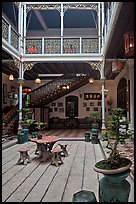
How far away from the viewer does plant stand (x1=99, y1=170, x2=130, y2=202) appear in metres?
2.09

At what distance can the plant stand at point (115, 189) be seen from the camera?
2.09m

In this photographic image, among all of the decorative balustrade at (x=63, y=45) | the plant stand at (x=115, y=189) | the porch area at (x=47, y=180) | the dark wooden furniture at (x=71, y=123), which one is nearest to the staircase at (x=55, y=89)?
the dark wooden furniture at (x=71, y=123)

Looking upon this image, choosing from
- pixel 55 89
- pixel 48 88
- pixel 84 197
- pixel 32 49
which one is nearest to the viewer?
pixel 84 197

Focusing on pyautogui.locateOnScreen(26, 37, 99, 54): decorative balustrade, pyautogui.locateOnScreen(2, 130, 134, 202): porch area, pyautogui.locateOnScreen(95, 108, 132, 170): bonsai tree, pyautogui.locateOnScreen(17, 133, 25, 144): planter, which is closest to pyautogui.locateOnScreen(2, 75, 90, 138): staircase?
pyautogui.locateOnScreen(26, 37, 99, 54): decorative balustrade

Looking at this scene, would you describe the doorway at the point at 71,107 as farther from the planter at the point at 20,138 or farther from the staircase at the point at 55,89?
the planter at the point at 20,138

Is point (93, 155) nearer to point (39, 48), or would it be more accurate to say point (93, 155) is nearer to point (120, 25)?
point (120, 25)

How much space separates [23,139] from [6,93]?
551cm

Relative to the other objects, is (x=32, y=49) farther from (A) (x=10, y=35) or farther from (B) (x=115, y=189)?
(B) (x=115, y=189)

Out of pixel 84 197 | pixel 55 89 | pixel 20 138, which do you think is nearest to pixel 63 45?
pixel 55 89

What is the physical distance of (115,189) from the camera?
6.91ft

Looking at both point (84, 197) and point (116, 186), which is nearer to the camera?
point (84, 197)

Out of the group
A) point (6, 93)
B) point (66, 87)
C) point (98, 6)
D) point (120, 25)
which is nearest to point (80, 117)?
point (66, 87)

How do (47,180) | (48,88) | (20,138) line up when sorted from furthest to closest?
1. (48,88)
2. (20,138)
3. (47,180)

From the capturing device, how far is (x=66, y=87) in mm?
13922
